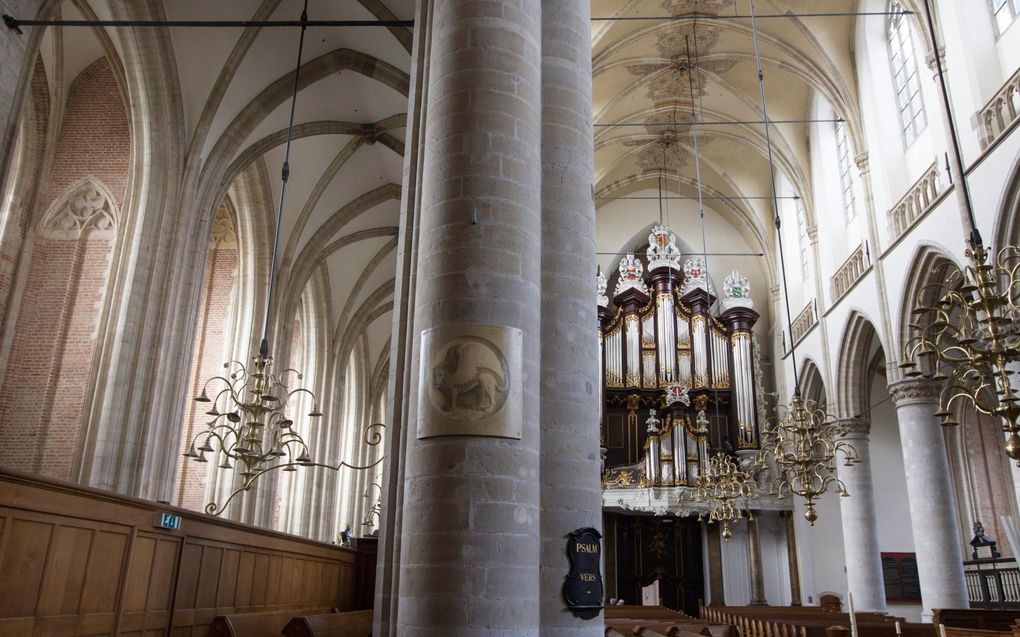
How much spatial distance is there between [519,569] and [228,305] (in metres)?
14.3

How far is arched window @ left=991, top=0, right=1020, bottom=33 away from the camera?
11633mm

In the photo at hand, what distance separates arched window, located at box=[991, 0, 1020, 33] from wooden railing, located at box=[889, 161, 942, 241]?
2200mm

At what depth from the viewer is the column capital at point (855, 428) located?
17.2 m

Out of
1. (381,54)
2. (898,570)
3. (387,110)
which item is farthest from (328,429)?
(898,570)

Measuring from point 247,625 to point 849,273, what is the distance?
1432 centimetres

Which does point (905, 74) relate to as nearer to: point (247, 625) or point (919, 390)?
point (919, 390)

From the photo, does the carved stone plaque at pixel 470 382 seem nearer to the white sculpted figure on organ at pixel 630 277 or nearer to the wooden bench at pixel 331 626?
the wooden bench at pixel 331 626

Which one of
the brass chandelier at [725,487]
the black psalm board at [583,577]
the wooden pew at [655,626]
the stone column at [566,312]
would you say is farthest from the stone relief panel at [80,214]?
the brass chandelier at [725,487]

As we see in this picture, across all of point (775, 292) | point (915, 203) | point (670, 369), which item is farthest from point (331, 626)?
point (775, 292)

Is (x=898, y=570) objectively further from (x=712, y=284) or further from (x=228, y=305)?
(x=228, y=305)

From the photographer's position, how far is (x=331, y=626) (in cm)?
786

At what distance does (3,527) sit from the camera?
4.95 meters

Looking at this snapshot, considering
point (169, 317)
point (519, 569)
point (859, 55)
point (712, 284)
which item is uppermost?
point (859, 55)

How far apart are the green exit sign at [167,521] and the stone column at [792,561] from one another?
57.1ft
